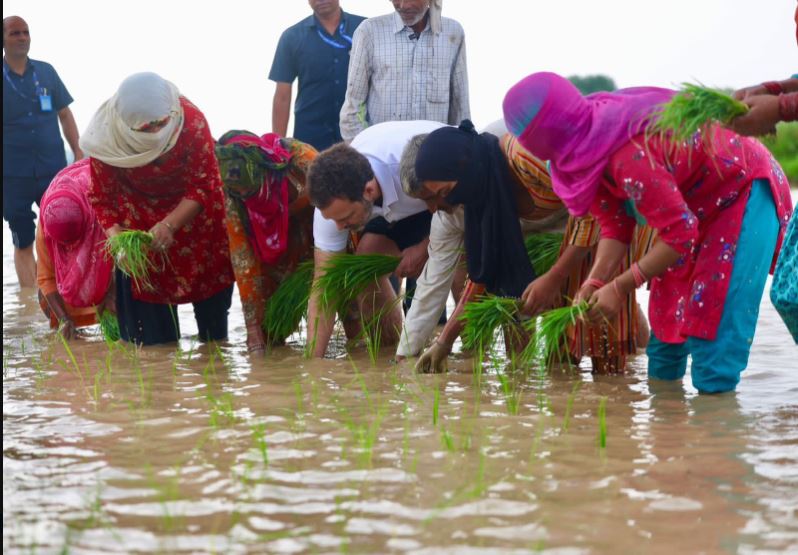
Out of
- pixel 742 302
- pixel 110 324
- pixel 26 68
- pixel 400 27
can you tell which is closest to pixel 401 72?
pixel 400 27

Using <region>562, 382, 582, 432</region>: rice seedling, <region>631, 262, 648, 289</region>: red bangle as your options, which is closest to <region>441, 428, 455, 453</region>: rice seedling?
<region>562, 382, 582, 432</region>: rice seedling

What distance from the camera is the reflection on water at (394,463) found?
2.28m

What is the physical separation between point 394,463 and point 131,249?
2.16 metres

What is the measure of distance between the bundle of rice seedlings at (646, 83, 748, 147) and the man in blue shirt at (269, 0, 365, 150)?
2.92 metres

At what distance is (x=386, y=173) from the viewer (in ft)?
13.4

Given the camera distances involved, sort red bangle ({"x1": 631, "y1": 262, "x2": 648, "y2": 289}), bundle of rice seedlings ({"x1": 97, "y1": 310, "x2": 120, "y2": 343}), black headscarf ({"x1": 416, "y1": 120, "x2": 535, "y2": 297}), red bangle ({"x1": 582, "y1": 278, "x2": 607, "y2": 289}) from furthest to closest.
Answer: bundle of rice seedlings ({"x1": 97, "y1": 310, "x2": 120, "y2": 343}) → black headscarf ({"x1": 416, "y1": 120, "x2": 535, "y2": 297}) → red bangle ({"x1": 582, "y1": 278, "x2": 607, "y2": 289}) → red bangle ({"x1": 631, "y1": 262, "x2": 648, "y2": 289})

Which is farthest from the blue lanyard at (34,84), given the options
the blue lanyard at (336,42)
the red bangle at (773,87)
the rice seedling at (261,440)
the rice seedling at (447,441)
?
the red bangle at (773,87)

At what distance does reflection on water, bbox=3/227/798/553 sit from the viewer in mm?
2279

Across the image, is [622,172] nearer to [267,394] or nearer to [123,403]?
[267,394]

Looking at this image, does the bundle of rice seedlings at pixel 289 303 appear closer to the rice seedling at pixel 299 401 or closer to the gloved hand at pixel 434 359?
the gloved hand at pixel 434 359

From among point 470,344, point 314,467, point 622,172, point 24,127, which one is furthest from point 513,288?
point 24,127

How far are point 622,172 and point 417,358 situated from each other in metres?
1.43

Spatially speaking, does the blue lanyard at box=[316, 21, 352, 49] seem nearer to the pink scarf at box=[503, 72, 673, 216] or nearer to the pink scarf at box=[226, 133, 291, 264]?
the pink scarf at box=[226, 133, 291, 264]

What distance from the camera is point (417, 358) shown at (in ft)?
14.0
